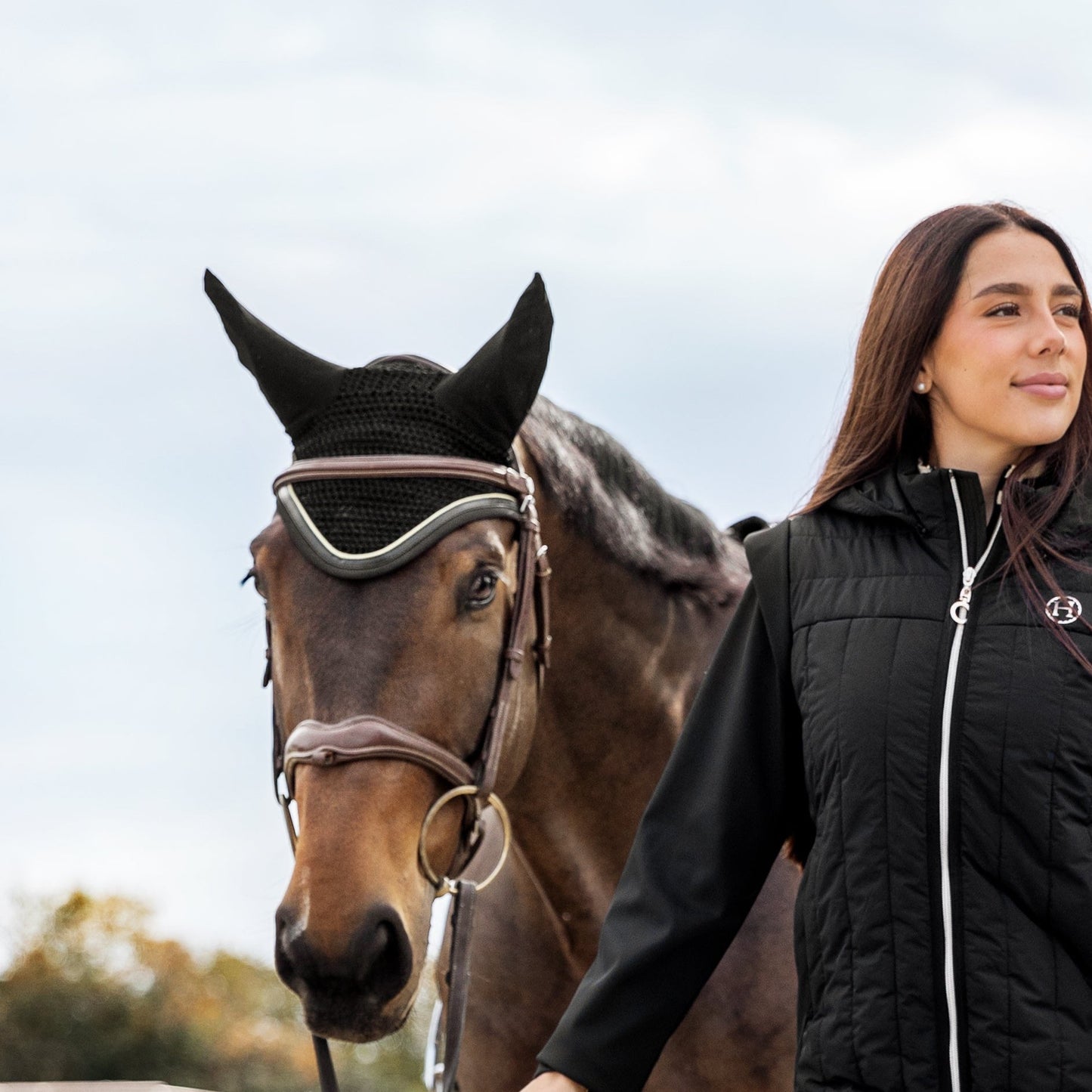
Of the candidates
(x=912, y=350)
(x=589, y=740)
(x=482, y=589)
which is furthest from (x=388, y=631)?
(x=912, y=350)

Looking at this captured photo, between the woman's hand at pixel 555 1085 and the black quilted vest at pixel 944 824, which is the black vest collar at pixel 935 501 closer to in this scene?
the black quilted vest at pixel 944 824

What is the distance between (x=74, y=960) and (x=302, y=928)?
1766 cm

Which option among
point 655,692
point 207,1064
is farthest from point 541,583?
point 207,1064

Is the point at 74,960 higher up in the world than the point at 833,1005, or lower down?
lower down

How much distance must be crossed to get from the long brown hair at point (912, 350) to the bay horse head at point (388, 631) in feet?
2.62

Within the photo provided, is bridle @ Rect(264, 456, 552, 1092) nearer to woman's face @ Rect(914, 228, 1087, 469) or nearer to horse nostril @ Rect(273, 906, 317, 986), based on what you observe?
horse nostril @ Rect(273, 906, 317, 986)

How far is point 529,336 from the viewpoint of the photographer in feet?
10.2

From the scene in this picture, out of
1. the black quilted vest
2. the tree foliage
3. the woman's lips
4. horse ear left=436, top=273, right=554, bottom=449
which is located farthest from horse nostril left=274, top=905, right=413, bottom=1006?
the tree foliage

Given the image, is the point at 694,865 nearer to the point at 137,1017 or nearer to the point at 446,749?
the point at 446,749

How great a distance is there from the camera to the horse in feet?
8.91

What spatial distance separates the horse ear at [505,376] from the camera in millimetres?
3088

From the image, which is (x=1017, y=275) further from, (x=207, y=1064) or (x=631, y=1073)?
(x=207, y=1064)

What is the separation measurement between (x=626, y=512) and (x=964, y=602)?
152 centimetres

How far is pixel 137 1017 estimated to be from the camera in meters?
18.3
